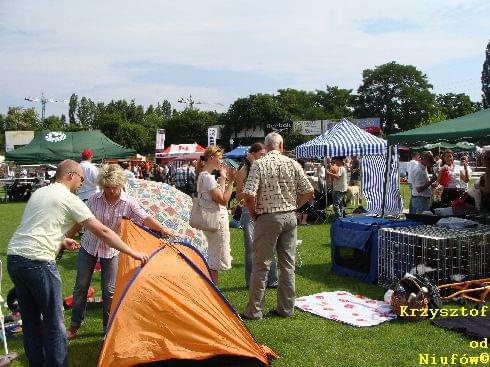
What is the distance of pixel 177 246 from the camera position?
462cm

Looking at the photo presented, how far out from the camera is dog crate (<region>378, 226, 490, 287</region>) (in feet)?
19.5

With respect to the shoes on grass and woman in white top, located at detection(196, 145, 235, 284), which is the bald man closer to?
woman in white top, located at detection(196, 145, 235, 284)

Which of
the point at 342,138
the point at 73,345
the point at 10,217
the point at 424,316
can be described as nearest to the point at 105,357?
the point at 73,345

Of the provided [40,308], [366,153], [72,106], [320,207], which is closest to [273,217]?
[40,308]

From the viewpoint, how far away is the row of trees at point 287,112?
233ft

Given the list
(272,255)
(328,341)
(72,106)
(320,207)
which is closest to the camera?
(328,341)

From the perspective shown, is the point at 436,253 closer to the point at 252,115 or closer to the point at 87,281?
the point at 87,281

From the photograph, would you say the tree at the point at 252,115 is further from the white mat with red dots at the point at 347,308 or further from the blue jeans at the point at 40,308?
the blue jeans at the point at 40,308

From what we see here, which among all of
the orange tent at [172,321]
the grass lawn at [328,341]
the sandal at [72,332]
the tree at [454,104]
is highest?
the tree at [454,104]

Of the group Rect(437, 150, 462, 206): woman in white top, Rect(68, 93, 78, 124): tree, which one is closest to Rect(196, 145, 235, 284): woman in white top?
Rect(437, 150, 462, 206): woman in white top

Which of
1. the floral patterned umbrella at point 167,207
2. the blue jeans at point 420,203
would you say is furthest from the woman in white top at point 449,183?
the floral patterned umbrella at point 167,207

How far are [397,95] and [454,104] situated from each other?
31.7 ft

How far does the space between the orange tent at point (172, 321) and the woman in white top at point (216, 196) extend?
154 centimetres

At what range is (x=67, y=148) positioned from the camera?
16719mm
